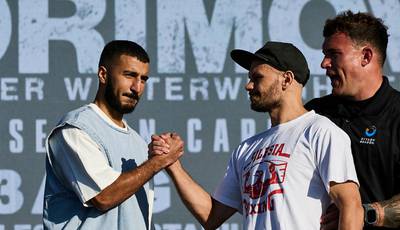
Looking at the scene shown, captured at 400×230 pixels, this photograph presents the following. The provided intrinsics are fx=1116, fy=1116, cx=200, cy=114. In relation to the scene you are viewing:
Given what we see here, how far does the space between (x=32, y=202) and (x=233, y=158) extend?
2102 mm

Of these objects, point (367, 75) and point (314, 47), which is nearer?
point (367, 75)

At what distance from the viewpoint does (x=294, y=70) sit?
3.87 meters

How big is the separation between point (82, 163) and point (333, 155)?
91cm

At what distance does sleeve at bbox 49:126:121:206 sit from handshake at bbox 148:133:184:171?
0.15 m

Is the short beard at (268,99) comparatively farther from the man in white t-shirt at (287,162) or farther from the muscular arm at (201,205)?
the muscular arm at (201,205)

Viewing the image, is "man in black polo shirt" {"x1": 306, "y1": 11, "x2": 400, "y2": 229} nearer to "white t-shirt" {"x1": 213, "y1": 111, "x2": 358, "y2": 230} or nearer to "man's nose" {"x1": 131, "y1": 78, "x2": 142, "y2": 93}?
"white t-shirt" {"x1": 213, "y1": 111, "x2": 358, "y2": 230}

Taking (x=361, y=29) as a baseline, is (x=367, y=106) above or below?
below

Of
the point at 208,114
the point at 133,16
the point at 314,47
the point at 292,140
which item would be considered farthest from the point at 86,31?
the point at 292,140

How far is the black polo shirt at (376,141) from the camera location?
152 inches

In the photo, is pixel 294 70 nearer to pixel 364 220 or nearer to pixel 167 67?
pixel 364 220

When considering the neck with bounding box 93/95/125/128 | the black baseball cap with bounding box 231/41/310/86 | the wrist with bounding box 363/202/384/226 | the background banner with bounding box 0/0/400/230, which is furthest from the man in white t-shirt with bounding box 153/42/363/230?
the background banner with bounding box 0/0/400/230

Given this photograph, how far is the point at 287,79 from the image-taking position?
387cm

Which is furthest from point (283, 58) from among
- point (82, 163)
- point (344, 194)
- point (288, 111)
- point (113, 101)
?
point (82, 163)

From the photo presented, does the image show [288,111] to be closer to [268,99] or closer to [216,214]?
[268,99]
